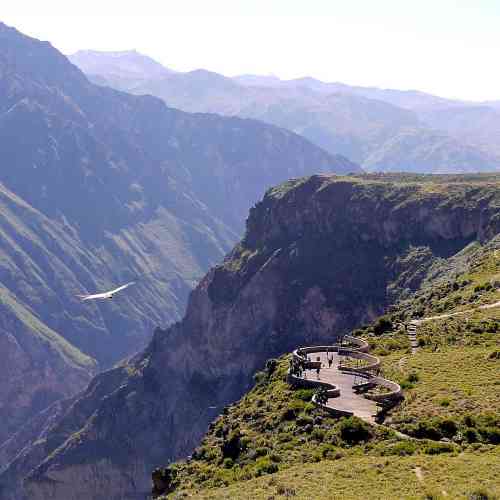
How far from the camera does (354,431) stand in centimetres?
5944

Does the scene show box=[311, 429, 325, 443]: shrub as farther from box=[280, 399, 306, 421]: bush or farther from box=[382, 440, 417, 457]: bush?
box=[382, 440, 417, 457]: bush

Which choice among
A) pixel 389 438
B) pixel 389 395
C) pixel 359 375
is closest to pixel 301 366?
pixel 359 375

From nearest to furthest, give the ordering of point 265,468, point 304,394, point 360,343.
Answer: point 265,468, point 304,394, point 360,343

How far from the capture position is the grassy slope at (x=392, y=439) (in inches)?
1928

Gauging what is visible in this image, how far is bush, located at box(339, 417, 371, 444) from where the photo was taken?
194ft

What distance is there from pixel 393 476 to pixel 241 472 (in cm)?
1439

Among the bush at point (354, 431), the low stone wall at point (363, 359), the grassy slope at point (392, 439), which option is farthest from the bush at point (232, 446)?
the low stone wall at point (363, 359)

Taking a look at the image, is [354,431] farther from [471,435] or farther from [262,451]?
[262,451]

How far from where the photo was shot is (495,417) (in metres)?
57.4

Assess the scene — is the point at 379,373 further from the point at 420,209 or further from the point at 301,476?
the point at 420,209

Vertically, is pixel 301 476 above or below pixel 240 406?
above

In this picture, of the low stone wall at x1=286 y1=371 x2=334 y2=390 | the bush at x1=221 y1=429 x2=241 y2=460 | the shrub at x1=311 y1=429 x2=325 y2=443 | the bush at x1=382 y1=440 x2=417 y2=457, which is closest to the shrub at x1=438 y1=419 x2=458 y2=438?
the bush at x1=382 y1=440 x2=417 y2=457

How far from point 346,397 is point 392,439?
39.4 ft

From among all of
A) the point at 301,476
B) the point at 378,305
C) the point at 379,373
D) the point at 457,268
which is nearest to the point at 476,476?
the point at 301,476
